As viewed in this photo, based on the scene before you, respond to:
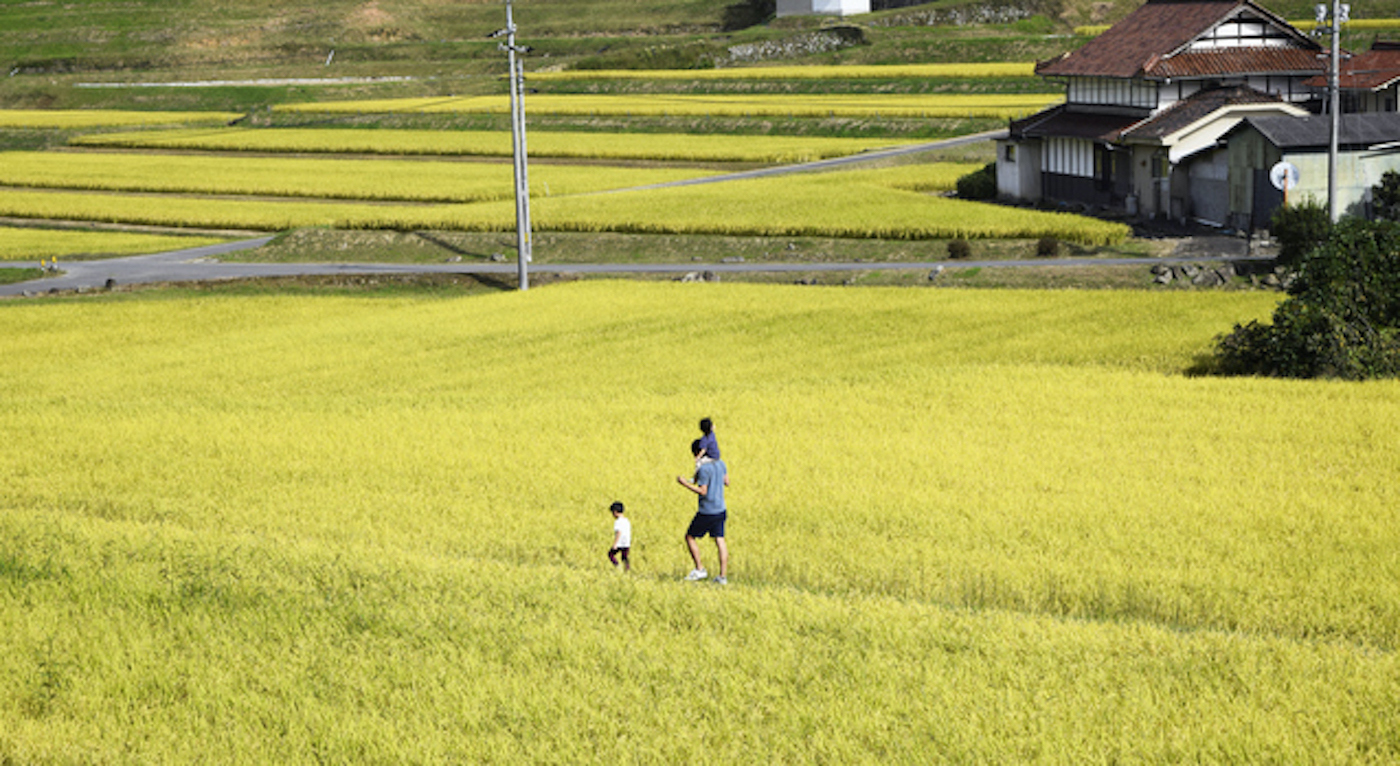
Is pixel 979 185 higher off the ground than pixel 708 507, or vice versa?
pixel 979 185

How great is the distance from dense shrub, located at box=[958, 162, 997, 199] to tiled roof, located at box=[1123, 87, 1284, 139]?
9.37 meters

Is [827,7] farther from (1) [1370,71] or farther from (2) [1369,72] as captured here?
(2) [1369,72]

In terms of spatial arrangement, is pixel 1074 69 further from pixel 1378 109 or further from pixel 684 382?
pixel 684 382

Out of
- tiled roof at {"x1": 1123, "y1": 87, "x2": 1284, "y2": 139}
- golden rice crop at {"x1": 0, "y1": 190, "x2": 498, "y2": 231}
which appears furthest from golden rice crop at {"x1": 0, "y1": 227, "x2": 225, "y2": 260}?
tiled roof at {"x1": 1123, "y1": 87, "x2": 1284, "y2": 139}

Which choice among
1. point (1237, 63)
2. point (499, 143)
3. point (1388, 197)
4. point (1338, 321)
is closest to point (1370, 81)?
point (1237, 63)

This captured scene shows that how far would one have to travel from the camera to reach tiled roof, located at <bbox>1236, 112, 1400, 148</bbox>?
43250mm

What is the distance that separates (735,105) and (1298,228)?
5475 centimetres

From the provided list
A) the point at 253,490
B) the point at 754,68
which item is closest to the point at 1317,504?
the point at 253,490

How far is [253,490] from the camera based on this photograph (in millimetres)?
22359

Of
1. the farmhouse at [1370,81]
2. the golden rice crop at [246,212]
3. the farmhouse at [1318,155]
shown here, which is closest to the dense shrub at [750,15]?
the golden rice crop at [246,212]

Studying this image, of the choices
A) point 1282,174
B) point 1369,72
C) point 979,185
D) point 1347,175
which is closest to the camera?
point 1282,174

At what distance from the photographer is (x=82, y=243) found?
6538 centimetres

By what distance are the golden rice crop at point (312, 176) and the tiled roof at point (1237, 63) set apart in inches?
1089

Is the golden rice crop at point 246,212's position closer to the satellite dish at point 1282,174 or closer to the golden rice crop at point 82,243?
the golden rice crop at point 82,243
